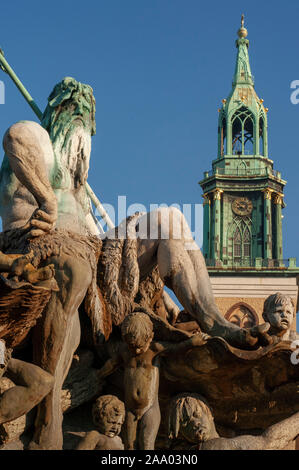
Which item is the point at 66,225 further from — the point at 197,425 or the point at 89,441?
the point at 89,441

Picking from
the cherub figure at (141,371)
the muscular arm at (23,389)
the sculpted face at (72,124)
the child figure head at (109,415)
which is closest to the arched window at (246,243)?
the sculpted face at (72,124)

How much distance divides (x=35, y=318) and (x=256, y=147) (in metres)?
75.8

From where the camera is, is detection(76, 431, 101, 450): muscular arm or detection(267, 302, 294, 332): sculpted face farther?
detection(267, 302, 294, 332): sculpted face

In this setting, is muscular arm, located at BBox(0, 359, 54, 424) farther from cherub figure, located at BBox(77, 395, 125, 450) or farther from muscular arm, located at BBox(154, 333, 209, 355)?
muscular arm, located at BBox(154, 333, 209, 355)

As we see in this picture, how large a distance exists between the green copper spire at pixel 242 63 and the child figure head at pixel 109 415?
3139 inches

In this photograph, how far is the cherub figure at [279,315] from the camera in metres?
8.46

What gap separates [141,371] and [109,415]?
782 mm

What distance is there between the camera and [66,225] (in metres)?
8.94

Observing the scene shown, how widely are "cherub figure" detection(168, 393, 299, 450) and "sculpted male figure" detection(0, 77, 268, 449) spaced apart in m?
0.71

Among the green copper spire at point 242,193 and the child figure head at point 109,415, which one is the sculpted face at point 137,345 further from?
the green copper spire at point 242,193

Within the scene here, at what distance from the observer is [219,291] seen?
6850 centimetres

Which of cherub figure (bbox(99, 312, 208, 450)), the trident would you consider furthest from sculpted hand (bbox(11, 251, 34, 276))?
the trident

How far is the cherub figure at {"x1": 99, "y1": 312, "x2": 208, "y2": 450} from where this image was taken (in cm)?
777
